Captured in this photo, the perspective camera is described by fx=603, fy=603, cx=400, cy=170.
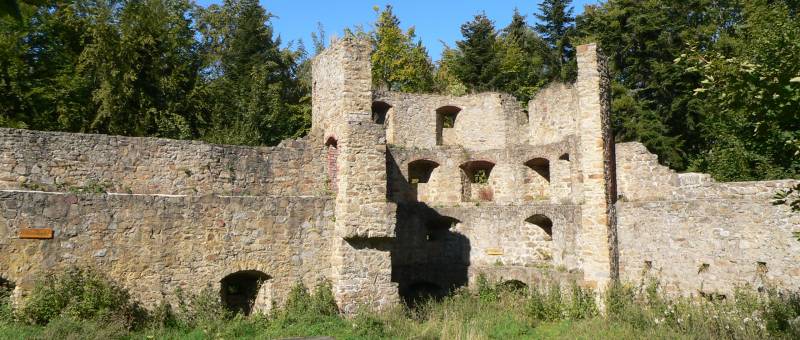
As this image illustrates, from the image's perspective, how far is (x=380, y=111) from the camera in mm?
20609

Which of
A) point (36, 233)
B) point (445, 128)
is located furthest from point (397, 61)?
point (36, 233)

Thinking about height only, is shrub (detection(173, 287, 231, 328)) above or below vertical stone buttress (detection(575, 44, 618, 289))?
below

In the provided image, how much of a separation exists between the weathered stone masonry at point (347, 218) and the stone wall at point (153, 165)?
3 cm

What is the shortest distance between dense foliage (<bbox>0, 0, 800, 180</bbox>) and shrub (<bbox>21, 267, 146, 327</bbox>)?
360 inches

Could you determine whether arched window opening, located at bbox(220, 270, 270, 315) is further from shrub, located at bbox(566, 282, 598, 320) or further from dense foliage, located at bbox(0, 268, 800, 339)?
shrub, located at bbox(566, 282, 598, 320)

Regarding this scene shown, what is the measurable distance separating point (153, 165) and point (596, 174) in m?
10.3

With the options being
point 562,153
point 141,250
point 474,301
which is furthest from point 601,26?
point 141,250

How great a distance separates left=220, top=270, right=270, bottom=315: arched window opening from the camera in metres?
13.2

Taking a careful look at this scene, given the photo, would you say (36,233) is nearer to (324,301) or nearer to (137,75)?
(324,301)

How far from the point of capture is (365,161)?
1311 centimetres

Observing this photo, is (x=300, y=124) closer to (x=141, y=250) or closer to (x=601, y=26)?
(x=601, y=26)

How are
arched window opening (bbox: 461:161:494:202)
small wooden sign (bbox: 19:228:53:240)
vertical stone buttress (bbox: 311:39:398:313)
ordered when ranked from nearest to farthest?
1. small wooden sign (bbox: 19:228:53:240)
2. vertical stone buttress (bbox: 311:39:398:313)
3. arched window opening (bbox: 461:161:494:202)

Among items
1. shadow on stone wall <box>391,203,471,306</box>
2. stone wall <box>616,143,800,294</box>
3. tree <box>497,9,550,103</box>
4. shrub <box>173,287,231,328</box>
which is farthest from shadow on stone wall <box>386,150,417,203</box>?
tree <box>497,9,550,103</box>

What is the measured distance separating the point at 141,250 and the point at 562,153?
11.2 metres
